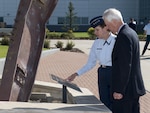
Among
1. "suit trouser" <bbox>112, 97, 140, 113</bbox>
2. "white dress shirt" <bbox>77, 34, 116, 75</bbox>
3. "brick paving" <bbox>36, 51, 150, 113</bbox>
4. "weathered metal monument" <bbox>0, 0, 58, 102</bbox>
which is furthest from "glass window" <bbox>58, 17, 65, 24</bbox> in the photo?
"suit trouser" <bbox>112, 97, 140, 113</bbox>

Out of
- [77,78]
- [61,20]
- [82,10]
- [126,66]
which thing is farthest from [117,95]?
[82,10]

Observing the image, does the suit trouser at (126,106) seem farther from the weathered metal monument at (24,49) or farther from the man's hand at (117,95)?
the weathered metal monument at (24,49)

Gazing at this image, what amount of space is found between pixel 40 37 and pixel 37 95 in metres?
1.73

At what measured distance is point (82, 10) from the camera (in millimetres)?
75250

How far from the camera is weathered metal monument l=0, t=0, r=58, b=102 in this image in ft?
19.2

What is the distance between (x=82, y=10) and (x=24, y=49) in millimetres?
69460

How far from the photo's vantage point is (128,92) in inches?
197

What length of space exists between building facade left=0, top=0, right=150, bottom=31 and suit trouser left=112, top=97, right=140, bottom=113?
67422 millimetres

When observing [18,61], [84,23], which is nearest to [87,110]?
[18,61]

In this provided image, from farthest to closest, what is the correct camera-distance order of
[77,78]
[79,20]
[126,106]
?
[79,20], [77,78], [126,106]

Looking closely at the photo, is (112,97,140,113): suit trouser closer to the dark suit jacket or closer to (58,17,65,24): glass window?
the dark suit jacket

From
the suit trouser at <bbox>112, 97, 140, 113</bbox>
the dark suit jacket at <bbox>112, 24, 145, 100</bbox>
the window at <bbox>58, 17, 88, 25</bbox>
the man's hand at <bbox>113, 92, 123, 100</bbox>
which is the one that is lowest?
the window at <bbox>58, 17, 88, 25</bbox>

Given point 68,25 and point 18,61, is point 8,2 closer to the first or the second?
point 68,25

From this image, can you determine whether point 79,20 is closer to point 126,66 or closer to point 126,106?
point 126,106
